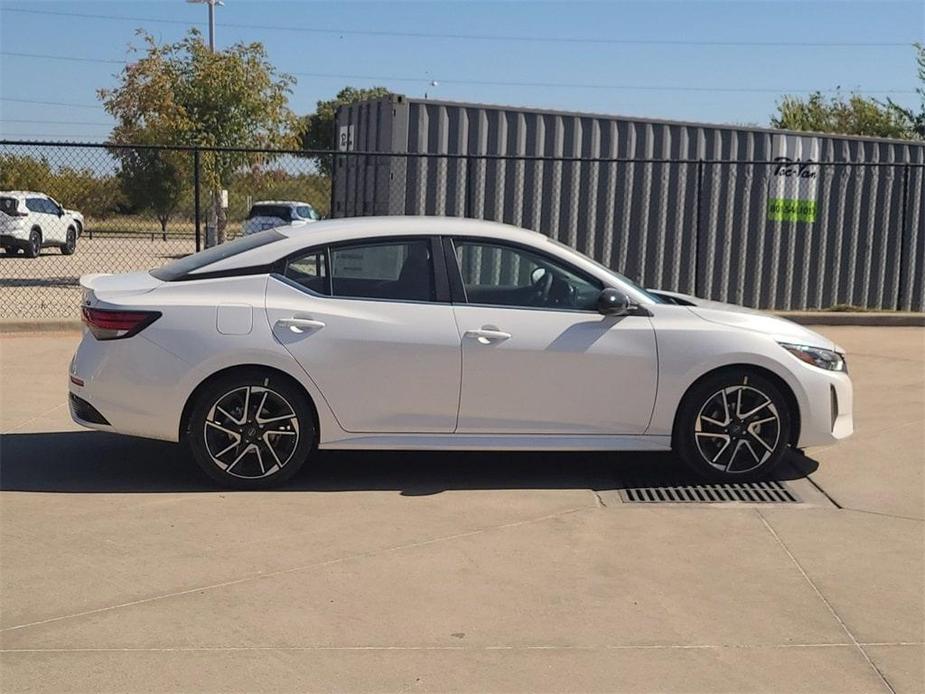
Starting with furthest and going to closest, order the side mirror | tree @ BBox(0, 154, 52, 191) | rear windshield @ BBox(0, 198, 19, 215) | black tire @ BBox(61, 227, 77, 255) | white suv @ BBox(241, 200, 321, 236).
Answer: tree @ BBox(0, 154, 52, 191) → black tire @ BBox(61, 227, 77, 255) → rear windshield @ BBox(0, 198, 19, 215) → white suv @ BBox(241, 200, 321, 236) → the side mirror

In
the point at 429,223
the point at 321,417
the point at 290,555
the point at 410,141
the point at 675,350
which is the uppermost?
the point at 410,141

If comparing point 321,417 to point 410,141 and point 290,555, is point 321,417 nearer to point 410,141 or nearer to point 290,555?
point 290,555

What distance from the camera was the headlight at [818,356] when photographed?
6.66 m

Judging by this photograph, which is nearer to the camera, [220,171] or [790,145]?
[790,145]

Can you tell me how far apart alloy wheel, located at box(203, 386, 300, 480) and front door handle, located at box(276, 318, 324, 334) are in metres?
0.36

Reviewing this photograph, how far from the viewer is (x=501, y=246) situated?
6637 mm

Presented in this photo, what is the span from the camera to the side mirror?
253 inches

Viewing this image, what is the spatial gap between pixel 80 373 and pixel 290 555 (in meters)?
1.84

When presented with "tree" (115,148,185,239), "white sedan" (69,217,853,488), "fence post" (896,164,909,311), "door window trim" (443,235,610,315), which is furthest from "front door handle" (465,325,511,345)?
"tree" (115,148,185,239)

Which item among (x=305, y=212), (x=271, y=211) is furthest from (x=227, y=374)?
(x=305, y=212)

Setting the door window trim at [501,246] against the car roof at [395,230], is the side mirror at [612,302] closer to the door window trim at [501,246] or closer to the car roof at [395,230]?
the door window trim at [501,246]

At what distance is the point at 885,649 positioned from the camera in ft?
14.6

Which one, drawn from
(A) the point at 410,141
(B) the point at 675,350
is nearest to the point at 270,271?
(B) the point at 675,350

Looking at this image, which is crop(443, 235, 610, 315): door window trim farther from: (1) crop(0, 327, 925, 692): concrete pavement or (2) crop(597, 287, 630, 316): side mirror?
(1) crop(0, 327, 925, 692): concrete pavement
